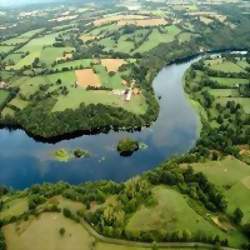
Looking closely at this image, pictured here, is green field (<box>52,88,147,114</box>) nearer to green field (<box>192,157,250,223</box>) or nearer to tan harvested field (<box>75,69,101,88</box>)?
tan harvested field (<box>75,69,101,88</box>)

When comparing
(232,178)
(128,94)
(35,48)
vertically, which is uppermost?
(232,178)

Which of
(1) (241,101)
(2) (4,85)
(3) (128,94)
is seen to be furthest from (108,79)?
(1) (241,101)

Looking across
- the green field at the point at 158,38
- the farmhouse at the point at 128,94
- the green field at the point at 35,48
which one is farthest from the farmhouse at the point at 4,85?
the green field at the point at 158,38

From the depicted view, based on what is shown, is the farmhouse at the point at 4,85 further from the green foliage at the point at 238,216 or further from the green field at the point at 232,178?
the green foliage at the point at 238,216

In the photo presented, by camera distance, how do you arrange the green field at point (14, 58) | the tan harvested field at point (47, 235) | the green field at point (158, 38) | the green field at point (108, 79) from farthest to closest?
the green field at point (158, 38) → the green field at point (14, 58) → the green field at point (108, 79) → the tan harvested field at point (47, 235)

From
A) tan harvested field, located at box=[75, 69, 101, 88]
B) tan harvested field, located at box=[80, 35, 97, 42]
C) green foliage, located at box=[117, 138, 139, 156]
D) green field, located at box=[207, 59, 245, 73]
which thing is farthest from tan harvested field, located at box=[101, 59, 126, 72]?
green foliage, located at box=[117, 138, 139, 156]

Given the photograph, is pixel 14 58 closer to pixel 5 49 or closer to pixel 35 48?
pixel 35 48
